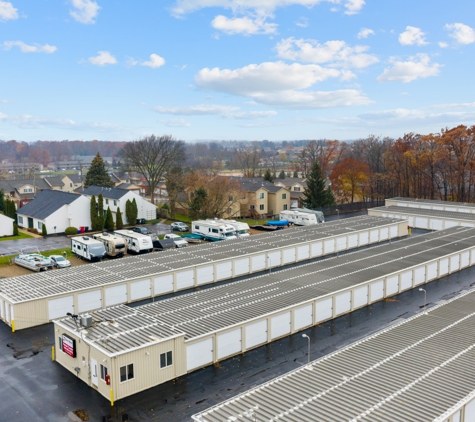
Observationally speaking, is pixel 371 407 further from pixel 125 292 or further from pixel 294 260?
pixel 294 260

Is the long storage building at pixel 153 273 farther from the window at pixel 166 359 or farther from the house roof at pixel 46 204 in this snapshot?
the house roof at pixel 46 204

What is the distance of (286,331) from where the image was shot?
972 inches

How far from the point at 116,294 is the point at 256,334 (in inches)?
414

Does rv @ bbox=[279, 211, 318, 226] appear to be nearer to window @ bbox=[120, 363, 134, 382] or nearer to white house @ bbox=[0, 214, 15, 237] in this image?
white house @ bbox=[0, 214, 15, 237]

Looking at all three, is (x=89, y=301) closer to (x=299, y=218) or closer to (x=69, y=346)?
(x=69, y=346)

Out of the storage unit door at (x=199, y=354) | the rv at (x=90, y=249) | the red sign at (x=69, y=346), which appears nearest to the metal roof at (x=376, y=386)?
the storage unit door at (x=199, y=354)

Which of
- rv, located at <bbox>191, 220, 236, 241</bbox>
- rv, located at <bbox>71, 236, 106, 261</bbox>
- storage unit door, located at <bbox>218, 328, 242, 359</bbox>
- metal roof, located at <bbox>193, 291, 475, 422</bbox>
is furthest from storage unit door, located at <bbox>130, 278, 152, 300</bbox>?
rv, located at <bbox>191, 220, 236, 241</bbox>

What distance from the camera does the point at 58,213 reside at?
52.6 metres

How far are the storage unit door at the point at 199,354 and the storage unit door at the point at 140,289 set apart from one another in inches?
400

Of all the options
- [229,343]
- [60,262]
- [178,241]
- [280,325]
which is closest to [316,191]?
[178,241]

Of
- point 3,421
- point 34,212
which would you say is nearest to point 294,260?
point 3,421

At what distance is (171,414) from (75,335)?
596cm

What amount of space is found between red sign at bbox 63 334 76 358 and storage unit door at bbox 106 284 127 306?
785 cm

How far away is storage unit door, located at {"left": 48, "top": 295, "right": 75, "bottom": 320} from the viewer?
A: 87.4ft
